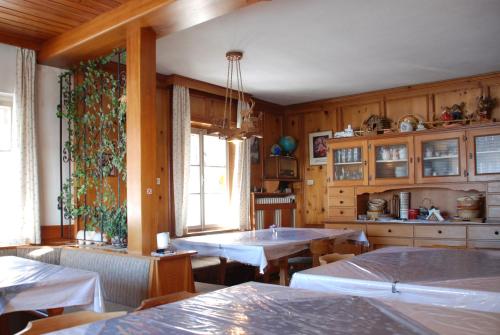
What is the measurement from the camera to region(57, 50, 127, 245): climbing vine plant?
13.4ft

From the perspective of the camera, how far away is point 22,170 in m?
4.25

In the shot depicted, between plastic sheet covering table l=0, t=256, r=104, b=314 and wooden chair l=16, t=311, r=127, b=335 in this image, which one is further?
plastic sheet covering table l=0, t=256, r=104, b=314

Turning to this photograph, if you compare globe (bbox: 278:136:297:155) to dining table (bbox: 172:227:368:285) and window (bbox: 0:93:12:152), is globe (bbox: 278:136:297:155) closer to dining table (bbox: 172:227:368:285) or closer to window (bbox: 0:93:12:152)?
dining table (bbox: 172:227:368:285)

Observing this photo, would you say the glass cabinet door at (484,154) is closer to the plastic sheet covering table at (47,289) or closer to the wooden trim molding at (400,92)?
the wooden trim molding at (400,92)

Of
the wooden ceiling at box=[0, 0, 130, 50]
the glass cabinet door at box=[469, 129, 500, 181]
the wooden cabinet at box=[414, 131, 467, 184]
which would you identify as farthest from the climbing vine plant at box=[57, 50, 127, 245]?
the glass cabinet door at box=[469, 129, 500, 181]

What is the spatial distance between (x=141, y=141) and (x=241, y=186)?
3.18 m

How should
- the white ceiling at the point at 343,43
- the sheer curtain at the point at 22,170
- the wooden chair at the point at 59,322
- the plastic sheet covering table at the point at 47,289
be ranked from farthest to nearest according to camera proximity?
1. the sheer curtain at the point at 22,170
2. the white ceiling at the point at 343,43
3. the plastic sheet covering table at the point at 47,289
4. the wooden chair at the point at 59,322

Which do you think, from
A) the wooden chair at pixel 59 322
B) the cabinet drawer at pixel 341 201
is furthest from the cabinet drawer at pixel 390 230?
the wooden chair at pixel 59 322

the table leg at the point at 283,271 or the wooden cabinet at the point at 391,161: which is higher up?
the wooden cabinet at the point at 391,161

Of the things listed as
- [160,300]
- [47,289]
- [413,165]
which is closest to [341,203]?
[413,165]

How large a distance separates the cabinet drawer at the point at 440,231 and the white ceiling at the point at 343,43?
2.04 meters

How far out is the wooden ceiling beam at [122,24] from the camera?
126 inches

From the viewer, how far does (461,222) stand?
5371mm

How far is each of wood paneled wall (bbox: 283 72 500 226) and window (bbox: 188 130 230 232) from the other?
1.54 m
